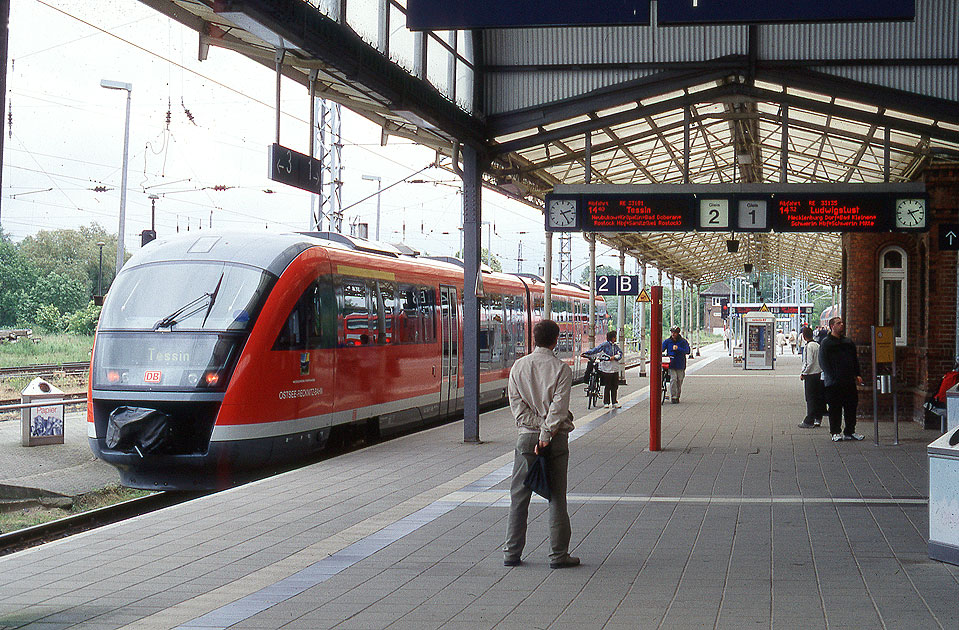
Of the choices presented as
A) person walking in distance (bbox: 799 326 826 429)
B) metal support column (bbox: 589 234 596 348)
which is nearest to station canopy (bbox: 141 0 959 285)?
person walking in distance (bbox: 799 326 826 429)

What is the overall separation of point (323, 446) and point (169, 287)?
2.85 metres

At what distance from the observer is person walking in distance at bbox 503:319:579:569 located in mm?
6707

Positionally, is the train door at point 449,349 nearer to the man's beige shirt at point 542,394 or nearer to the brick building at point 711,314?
the man's beige shirt at point 542,394

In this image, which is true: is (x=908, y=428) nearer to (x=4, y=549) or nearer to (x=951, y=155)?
(x=951, y=155)

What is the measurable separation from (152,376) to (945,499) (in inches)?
320

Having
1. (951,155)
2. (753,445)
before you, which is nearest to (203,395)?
(753,445)

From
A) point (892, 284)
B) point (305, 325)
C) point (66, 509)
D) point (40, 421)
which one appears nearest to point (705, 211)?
point (305, 325)

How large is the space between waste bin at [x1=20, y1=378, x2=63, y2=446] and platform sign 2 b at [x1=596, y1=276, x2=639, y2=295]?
15338 mm

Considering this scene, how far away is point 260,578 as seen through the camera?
661 cm

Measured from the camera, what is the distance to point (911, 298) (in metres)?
17.9

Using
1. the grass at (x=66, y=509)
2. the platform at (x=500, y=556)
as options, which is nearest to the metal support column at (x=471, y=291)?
the platform at (x=500, y=556)

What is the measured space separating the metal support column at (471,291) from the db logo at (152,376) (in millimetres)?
Result: 4421

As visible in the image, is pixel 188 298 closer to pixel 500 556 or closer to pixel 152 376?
pixel 152 376

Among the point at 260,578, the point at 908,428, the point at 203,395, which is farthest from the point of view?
the point at 908,428
